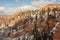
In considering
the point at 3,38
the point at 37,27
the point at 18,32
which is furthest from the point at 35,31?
the point at 3,38

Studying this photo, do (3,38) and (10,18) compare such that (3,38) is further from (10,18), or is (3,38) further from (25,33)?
(10,18)

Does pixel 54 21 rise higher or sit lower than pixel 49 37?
higher

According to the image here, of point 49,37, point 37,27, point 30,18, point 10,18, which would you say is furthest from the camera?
point 10,18

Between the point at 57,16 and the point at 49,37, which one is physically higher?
the point at 57,16

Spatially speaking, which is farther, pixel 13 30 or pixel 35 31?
pixel 13 30

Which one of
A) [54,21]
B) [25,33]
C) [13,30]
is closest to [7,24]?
[13,30]

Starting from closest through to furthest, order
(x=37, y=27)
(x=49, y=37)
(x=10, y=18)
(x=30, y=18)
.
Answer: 1. (x=49, y=37)
2. (x=37, y=27)
3. (x=30, y=18)
4. (x=10, y=18)

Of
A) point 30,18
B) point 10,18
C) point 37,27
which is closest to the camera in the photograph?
point 37,27

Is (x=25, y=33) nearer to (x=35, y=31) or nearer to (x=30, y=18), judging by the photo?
(x=35, y=31)

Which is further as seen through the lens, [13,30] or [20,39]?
[13,30]
